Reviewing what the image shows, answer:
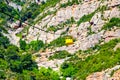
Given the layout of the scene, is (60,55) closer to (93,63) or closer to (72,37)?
(72,37)

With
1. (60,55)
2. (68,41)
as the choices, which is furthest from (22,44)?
(60,55)

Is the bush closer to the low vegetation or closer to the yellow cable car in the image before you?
the yellow cable car

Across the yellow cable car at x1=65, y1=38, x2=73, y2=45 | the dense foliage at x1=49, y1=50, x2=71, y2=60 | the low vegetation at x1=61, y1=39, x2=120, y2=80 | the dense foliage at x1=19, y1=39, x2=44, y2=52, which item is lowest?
the low vegetation at x1=61, y1=39, x2=120, y2=80

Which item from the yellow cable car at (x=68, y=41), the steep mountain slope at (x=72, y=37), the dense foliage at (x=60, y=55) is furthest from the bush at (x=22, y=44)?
the dense foliage at (x=60, y=55)

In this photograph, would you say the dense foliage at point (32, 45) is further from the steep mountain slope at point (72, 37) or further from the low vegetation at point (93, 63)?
the low vegetation at point (93, 63)

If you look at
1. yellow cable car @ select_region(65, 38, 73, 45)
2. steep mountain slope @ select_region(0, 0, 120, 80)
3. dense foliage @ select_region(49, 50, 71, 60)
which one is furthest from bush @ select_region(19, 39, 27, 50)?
dense foliage @ select_region(49, 50, 71, 60)

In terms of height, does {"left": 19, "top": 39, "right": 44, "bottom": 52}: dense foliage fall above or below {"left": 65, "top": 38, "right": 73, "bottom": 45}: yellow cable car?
above

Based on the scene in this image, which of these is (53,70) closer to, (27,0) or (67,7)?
(67,7)

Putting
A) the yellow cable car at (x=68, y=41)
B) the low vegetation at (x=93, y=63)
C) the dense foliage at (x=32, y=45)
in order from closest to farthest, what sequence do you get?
the low vegetation at (x=93, y=63) → the yellow cable car at (x=68, y=41) → the dense foliage at (x=32, y=45)
